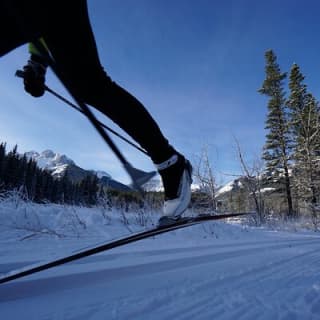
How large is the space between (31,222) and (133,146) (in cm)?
198

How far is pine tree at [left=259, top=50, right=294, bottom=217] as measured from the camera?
651 inches

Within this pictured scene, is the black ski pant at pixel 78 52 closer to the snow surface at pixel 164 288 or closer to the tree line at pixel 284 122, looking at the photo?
the snow surface at pixel 164 288

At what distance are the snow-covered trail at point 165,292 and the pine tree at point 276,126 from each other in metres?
16.5

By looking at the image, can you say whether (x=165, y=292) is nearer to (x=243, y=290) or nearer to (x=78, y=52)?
(x=243, y=290)

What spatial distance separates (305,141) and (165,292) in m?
13.7

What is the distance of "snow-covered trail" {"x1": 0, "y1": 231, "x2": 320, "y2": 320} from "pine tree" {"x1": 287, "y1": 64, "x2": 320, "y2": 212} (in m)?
11.1

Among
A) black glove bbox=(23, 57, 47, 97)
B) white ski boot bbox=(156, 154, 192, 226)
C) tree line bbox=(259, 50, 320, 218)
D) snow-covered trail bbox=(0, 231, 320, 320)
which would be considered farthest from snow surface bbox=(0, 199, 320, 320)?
tree line bbox=(259, 50, 320, 218)

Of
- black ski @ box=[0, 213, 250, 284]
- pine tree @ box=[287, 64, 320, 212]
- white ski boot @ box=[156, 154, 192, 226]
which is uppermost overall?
pine tree @ box=[287, 64, 320, 212]

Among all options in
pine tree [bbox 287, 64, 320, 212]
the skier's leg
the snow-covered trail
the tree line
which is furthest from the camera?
the tree line

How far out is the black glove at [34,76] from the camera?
1.08 m

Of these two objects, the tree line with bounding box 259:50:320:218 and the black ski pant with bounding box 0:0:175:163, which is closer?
the black ski pant with bounding box 0:0:175:163

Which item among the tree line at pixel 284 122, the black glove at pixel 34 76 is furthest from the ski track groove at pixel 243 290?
the tree line at pixel 284 122

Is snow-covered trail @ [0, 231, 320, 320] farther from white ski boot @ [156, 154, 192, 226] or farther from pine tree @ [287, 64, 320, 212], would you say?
pine tree @ [287, 64, 320, 212]

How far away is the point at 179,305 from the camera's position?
0.78 metres
